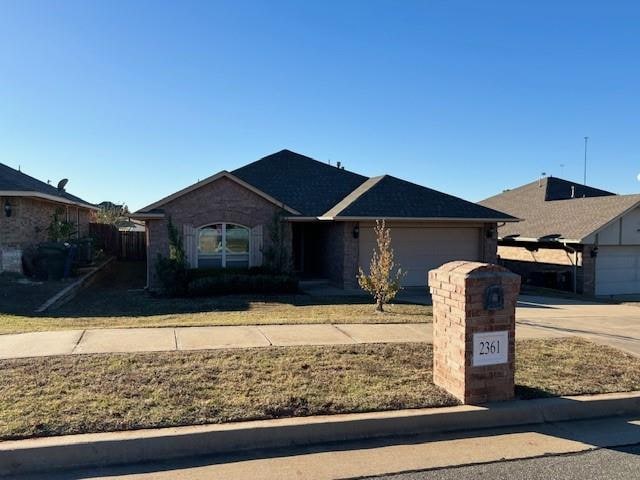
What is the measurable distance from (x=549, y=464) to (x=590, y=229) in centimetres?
1869

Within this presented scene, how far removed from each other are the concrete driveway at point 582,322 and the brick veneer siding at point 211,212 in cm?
819

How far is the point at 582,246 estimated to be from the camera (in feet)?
71.2

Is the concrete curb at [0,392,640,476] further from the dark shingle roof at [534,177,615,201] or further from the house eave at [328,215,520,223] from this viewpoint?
the dark shingle roof at [534,177,615,201]

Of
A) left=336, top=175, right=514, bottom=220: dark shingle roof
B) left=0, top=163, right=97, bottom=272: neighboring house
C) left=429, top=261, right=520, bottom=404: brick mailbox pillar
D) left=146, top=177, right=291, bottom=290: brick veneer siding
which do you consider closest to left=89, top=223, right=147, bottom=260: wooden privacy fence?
left=0, top=163, right=97, bottom=272: neighboring house

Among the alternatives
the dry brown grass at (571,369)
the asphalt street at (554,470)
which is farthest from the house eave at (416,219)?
the asphalt street at (554,470)

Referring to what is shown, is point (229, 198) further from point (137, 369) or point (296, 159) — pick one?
point (137, 369)

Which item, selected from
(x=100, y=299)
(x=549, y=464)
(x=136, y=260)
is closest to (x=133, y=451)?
(x=549, y=464)

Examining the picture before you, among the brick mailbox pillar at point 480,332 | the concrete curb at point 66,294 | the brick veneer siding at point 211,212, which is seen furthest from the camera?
the brick veneer siding at point 211,212

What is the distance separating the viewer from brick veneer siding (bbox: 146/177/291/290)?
672 inches

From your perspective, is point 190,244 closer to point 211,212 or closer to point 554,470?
point 211,212

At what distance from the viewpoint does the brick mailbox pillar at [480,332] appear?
5660mm

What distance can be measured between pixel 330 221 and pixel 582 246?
10.3m

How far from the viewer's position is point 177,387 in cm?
571

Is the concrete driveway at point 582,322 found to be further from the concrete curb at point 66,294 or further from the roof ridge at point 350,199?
the concrete curb at point 66,294
